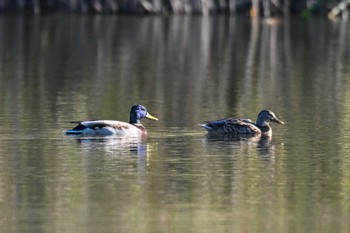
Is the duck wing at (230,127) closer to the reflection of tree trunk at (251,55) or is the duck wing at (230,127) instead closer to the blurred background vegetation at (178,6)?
the reflection of tree trunk at (251,55)

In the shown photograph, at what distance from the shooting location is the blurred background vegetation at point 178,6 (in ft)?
155

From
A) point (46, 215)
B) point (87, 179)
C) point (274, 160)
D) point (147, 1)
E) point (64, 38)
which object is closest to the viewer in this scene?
point (46, 215)

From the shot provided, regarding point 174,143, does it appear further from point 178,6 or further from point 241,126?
point 178,6

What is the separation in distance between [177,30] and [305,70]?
43.0ft

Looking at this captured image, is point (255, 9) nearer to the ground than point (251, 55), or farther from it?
farther from it

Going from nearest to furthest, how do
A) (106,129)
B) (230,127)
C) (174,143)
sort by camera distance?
(174,143)
(106,129)
(230,127)

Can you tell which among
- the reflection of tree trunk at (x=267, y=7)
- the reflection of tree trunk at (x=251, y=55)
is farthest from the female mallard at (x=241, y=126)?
the reflection of tree trunk at (x=267, y=7)

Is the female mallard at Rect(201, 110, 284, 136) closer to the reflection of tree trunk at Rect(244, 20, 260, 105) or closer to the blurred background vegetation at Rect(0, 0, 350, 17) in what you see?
the reflection of tree trunk at Rect(244, 20, 260, 105)

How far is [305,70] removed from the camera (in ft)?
95.6

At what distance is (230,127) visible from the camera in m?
18.7

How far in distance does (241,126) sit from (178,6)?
95.7ft

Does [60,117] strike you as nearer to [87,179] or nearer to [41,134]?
[41,134]

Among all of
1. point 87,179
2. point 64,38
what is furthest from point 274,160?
point 64,38

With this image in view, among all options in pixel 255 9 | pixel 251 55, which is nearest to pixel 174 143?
pixel 251 55
